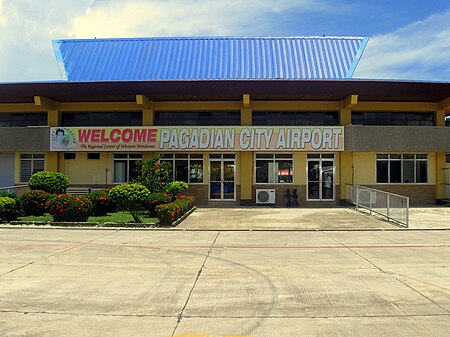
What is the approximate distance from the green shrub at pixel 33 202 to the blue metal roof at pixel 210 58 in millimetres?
13229

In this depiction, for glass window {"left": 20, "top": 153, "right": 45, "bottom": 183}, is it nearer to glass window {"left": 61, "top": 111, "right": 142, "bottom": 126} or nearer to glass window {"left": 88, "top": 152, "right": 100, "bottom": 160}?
glass window {"left": 61, "top": 111, "right": 142, "bottom": 126}

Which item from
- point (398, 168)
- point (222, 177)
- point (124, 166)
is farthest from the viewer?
point (124, 166)

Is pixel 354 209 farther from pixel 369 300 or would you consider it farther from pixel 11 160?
pixel 11 160

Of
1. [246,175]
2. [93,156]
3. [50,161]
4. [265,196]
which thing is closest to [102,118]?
[93,156]

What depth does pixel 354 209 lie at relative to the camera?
73.0ft

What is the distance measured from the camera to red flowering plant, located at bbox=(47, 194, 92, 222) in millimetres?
16281

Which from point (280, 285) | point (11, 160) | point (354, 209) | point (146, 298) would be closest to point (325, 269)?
point (280, 285)

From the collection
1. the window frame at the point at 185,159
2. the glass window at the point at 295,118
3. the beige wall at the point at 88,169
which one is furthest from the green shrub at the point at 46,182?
the glass window at the point at 295,118

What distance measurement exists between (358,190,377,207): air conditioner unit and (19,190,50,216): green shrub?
14768mm

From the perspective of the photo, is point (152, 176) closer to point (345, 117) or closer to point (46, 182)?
point (46, 182)

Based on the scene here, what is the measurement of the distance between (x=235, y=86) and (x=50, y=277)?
16.8 metres

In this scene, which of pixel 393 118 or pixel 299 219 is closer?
pixel 299 219

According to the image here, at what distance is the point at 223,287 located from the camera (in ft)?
Result: 24.6

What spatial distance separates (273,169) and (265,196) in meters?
1.71
